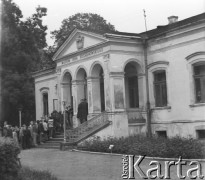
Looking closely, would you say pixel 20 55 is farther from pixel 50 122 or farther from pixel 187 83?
pixel 187 83

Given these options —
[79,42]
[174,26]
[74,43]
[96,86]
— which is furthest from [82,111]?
[174,26]

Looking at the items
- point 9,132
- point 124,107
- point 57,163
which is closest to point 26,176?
point 57,163

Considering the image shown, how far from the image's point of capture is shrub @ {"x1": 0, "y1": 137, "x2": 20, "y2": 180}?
1114 centimetres

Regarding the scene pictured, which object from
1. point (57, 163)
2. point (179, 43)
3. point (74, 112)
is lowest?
point (57, 163)

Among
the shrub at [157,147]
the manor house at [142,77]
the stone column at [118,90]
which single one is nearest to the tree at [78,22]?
the manor house at [142,77]

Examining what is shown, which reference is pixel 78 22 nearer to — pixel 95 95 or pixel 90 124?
pixel 95 95

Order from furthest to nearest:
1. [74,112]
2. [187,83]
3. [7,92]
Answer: [7,92] < [74,112] < [187,83]

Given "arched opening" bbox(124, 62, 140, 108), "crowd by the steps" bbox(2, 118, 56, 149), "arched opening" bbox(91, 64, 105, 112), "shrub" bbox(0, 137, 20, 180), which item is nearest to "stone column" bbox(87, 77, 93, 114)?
"arched opening" bbox(91, 64, 105, 112)

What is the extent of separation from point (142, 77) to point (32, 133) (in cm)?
762

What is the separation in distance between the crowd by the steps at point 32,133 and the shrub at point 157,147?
5.88m

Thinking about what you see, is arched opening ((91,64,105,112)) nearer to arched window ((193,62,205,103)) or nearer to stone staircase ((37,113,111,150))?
stone staircase ((37,113,111,150))

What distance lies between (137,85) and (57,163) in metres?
9.84

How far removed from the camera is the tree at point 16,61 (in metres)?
35.2

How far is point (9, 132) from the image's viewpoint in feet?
82.2
